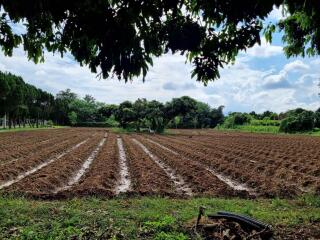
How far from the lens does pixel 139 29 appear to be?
449 centimetres

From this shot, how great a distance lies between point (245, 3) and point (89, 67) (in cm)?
177

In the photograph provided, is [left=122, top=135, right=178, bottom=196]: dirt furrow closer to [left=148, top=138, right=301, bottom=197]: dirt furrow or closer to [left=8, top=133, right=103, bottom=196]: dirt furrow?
[left=8, top=133, right=103, bottom=196]: dirt furrow

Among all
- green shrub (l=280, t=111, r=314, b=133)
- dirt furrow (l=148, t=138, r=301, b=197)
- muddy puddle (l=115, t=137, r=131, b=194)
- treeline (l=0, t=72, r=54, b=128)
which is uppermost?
treeline (l=0, t=72, r=54, b=128)

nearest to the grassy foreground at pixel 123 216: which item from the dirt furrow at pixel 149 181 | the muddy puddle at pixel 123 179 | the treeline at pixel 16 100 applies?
the dirt furrow at pixel 149 181

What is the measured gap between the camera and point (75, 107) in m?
114

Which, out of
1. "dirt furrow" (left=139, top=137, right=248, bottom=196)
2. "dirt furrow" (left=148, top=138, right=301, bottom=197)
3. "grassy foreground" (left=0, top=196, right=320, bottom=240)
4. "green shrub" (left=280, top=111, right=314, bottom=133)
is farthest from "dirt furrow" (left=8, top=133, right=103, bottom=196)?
"green shrub" (left=280, top=111, right=314, bottom=133)

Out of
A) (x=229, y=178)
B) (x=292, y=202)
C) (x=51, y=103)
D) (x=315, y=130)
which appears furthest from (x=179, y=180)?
(x=51, y=103)

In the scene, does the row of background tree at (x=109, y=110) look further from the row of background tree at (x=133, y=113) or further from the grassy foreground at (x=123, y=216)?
the grassy foreground at (x=123, y=216)

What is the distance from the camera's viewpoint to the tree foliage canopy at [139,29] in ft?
13.4

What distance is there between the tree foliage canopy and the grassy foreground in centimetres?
288

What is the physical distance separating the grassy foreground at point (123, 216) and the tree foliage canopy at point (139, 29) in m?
2.88

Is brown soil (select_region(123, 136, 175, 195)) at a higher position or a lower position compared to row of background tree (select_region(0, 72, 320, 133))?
lower

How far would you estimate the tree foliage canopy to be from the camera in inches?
161

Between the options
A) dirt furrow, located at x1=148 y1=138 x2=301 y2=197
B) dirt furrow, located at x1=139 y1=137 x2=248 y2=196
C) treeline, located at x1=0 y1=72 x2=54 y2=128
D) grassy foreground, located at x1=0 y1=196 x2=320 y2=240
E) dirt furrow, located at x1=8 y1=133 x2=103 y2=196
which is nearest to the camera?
grassy foreground, located at x1=0 y1=196 x2=320 y2=240
